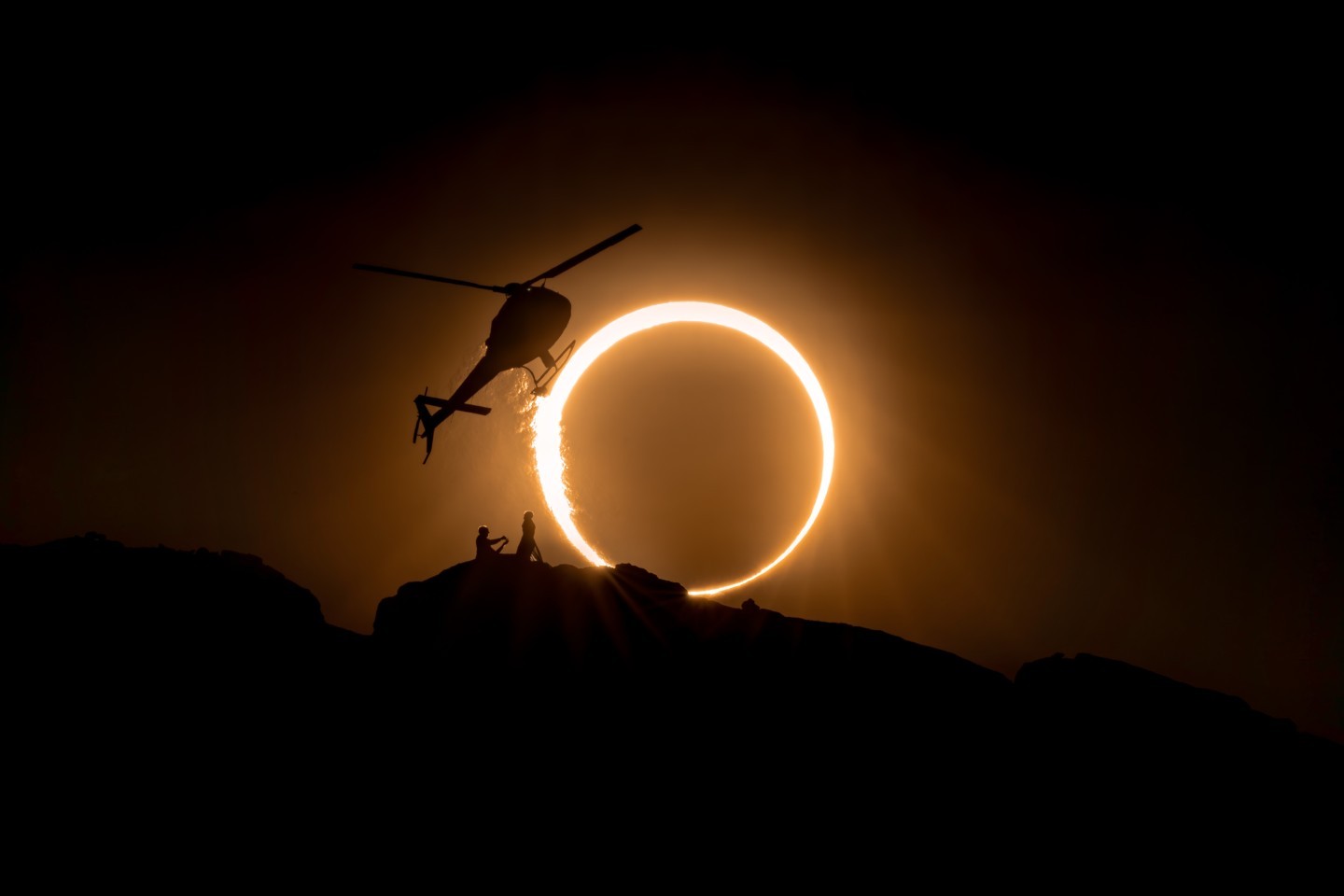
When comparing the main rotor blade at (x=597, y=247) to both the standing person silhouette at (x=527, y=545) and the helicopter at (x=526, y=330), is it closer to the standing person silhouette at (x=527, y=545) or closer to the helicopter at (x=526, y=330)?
the helicopter at (x=526, y=330)

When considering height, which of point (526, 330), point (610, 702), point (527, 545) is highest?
point (526, 330)

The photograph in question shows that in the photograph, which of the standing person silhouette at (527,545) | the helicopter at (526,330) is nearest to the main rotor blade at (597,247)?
the helicopter at (526,330)

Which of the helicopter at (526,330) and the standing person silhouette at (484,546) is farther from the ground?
the helicopter at (526,330)

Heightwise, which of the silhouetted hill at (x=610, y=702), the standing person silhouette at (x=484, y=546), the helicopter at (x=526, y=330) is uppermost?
the helicopter at (x=526, y=330)

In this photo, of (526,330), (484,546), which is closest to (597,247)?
(526,330)

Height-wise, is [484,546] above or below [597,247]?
below

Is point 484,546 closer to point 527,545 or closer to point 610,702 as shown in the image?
point 527,545

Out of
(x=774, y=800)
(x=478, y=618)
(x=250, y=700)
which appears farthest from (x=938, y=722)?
(x=250, y=700)

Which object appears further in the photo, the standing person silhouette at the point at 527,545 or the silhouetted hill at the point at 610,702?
the standing person silhouette at the point at 527,545
